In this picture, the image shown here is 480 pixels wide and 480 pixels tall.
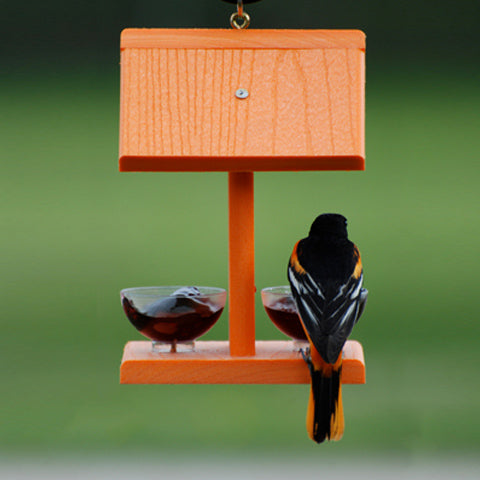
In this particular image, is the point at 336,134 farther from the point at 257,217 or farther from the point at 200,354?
the point at 257,217

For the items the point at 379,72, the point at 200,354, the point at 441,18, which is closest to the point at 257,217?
the point at 379,72

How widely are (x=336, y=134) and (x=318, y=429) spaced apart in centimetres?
43

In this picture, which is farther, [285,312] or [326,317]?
[285,312]

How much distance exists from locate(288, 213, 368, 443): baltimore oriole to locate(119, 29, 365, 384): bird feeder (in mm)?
54

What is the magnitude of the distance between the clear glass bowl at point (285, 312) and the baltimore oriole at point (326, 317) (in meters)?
0.06

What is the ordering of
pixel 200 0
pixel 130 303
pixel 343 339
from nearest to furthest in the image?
pixel 343 339
pixel 130 303
pixel 200 0

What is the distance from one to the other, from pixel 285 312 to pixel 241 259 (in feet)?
0.37

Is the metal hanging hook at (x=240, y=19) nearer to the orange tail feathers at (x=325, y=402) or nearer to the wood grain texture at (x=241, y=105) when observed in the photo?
the wood grain texture at (x=241, y=105)

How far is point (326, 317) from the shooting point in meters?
1.18

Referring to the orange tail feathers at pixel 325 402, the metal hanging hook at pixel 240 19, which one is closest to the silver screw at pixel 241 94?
the metal hanging hook at pixel 240 19

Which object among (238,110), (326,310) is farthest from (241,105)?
(326,310)

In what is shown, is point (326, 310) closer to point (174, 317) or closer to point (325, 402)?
point (325, 402)

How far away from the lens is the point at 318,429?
1190mm

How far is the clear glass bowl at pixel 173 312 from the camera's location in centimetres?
127
